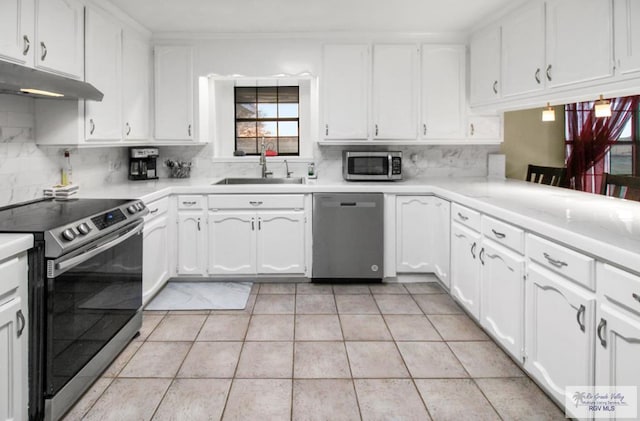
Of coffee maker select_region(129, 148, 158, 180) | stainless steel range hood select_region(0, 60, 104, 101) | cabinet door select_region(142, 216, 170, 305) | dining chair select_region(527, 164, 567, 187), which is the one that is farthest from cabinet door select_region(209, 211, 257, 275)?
dining chair select_region(527, 164, 567, 187)

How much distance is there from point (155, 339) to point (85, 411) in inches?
30.6

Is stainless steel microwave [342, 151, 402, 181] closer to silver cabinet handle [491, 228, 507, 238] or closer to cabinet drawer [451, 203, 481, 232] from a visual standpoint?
cabinet drawer [451, 203, 481, 232]

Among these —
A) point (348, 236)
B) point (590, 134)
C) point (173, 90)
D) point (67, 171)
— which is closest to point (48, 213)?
point (67, 171)

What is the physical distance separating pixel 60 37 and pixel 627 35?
10.3ft

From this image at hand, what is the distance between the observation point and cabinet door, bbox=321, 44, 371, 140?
4.02 meters

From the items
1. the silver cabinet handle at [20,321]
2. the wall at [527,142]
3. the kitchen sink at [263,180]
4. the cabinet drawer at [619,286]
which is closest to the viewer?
the cabinet drawer at [619,286]

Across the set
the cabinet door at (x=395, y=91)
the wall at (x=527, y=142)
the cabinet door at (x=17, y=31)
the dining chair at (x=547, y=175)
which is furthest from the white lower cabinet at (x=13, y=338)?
the wall at (x=527, y=142)

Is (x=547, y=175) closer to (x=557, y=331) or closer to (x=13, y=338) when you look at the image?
(x=557, y=331)

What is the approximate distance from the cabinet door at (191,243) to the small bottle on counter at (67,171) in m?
0.88

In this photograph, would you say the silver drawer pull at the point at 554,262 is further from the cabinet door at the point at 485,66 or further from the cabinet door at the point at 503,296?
the cabinet door at the point at 485,66

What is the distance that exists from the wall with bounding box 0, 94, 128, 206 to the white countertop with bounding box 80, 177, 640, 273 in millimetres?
275

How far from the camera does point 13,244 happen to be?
1639 millimetres

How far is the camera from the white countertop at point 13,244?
1592 millimetres

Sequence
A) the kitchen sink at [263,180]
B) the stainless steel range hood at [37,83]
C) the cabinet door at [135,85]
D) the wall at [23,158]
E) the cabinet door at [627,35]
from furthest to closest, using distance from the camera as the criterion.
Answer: the kitchen sink at [263,180]
the cabinet door at [135,85]
the wall at [23,158]
the cabinet door at [627,35]
the stainless steel range hood at [37,83]
